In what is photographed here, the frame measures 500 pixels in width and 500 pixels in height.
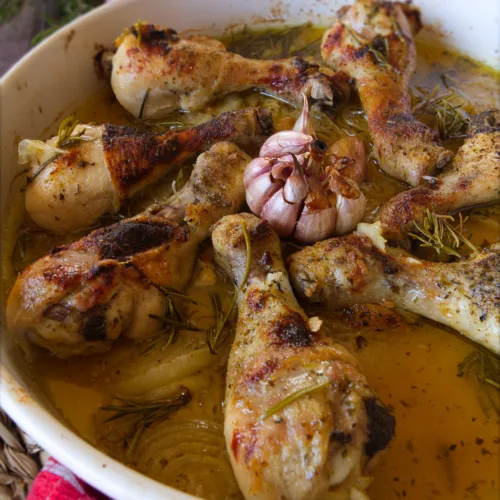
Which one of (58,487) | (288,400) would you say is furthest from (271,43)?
(58,487)

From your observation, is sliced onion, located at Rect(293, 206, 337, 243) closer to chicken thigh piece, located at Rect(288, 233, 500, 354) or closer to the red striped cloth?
chicken thigh piece, located at Rect(288, 233, 500, 354)

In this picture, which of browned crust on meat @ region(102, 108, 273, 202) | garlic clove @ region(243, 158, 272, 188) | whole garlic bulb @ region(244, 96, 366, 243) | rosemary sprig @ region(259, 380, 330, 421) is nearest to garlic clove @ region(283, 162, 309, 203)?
whole garlic bulb @ region(244, 96, 366, 243)

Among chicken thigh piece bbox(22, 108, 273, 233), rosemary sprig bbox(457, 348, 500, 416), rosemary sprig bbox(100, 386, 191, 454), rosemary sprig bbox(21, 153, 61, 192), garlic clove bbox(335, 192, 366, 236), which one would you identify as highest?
rosemary sprig bbox(21, 153, 61, 192)

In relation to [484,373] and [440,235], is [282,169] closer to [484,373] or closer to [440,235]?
[440,235]

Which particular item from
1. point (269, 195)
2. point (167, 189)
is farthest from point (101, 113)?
point (269, 195)

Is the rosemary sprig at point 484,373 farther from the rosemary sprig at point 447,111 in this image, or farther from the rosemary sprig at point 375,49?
the rosemary sprig at point 375,49

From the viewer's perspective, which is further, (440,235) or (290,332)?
(440,235)
